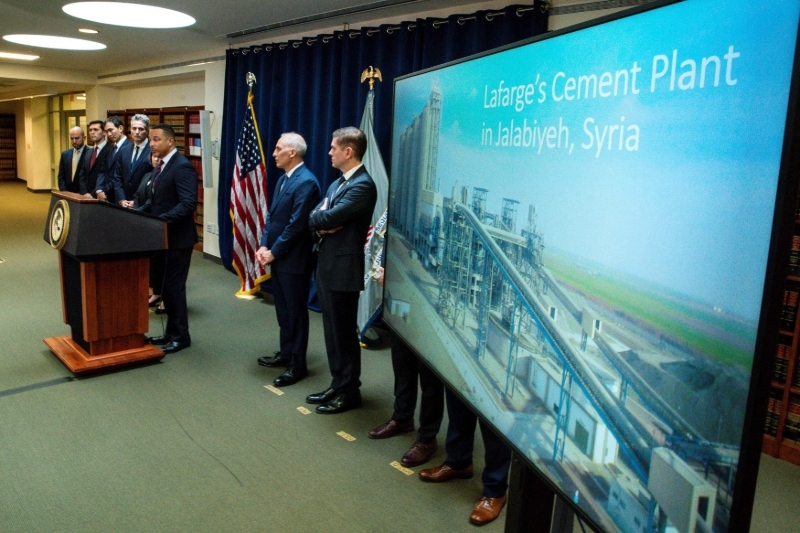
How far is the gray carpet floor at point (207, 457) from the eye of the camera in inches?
86.4

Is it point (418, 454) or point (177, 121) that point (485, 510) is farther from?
point (177, 121)

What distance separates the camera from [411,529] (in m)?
2.15

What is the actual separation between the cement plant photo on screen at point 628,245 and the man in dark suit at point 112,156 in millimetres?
4415

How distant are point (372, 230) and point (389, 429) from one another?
5.37ft

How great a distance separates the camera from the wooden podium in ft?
10.8

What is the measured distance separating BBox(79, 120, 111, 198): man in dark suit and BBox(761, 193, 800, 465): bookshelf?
5.61 metres

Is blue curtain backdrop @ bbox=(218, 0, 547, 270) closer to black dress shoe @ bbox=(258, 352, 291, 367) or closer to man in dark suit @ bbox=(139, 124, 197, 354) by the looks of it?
man in dark suit @ bbox=(139, 124, 197, 354)

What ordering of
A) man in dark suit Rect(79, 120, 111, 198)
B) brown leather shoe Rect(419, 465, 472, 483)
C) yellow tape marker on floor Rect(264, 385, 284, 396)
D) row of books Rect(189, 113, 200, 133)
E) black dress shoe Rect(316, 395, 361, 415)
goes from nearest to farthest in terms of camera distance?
brown leather shoe Rect(419, 465, 472, 483) → black dress shoe Rect(316, 395, 361, 415) → yellow tape marker on floor Rect(264, 385, 284, 396) → man in dark suit Rect(79, 120, 111, 198) → row of books Rect(189, 113, 200, 133)

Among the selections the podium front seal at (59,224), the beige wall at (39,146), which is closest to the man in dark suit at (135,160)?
the podium front seal at (59,224)

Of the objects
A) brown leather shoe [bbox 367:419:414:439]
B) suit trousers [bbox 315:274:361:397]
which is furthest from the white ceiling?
brown leather shoe [bbox 367:419:414:439]

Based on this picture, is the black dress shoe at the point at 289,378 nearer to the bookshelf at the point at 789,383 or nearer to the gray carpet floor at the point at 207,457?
the gray carpet floor at the point at 207,457

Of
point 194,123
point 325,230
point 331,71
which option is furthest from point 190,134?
point 325,230

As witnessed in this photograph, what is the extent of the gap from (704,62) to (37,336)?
4.54m

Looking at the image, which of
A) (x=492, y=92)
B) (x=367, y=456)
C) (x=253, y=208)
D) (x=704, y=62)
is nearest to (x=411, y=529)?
(x=367, y=456)
